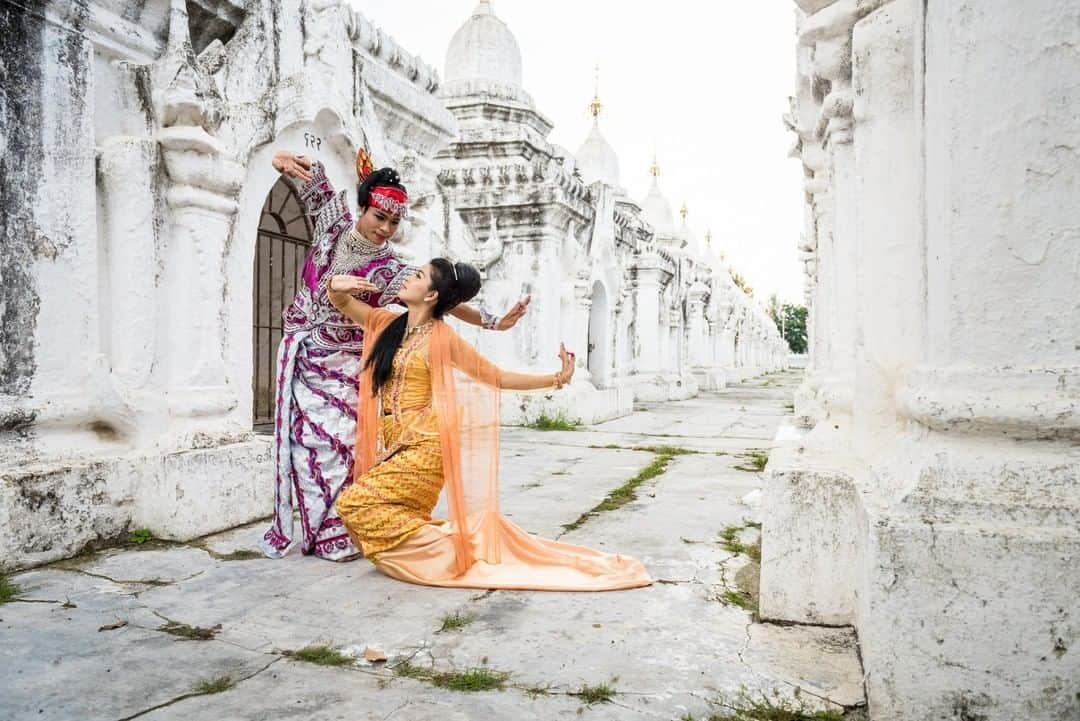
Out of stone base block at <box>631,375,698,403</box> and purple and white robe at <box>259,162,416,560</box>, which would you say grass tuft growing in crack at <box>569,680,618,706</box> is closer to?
purple and white robe at <box>259,162,416,560</box>

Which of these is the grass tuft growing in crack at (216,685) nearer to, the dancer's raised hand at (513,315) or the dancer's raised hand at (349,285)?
the dancer's raised hand at (349,285)

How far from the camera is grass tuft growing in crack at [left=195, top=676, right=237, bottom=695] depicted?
2.07m

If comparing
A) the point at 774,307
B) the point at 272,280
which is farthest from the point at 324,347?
the point at 774,307

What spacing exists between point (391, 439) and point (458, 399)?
1.06 feet

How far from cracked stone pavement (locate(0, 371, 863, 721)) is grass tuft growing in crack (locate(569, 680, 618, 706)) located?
0.02 meters

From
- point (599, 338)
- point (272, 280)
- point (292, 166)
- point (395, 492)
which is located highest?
point (292, 166)

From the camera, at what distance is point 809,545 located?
252 cm

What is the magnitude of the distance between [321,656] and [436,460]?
41.7 inches

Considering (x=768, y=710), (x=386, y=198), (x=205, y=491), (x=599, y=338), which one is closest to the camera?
(x=768, y=710)

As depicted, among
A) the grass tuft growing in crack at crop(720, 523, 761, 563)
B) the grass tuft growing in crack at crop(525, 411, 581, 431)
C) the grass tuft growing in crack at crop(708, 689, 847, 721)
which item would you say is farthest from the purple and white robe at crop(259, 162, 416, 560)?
the grass tuft growing in crack at crop(525, 411, 581, 431)

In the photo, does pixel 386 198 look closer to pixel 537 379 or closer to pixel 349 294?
pixel 349 294

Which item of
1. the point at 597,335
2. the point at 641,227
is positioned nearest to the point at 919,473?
the point at 597,335

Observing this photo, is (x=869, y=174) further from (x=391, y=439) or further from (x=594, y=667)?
(x=391, y=439)

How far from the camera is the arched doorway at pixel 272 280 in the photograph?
20.8 ft
